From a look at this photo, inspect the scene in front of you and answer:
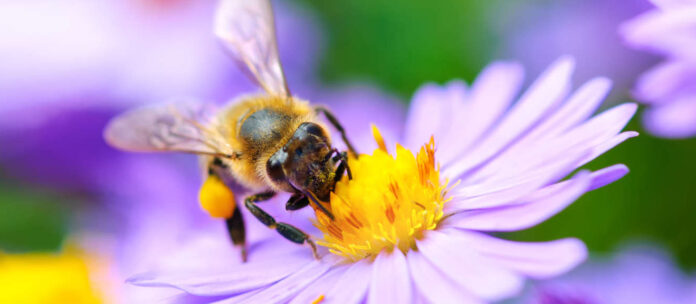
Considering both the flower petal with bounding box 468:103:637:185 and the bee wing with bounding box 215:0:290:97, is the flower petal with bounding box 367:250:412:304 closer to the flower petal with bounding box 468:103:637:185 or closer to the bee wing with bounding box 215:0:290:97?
the flower petal with bounding box 468:103:637:185

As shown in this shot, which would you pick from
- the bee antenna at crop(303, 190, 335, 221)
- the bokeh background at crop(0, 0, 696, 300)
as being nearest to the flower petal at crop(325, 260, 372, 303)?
the bee antenna at crop(303, 190, 335, 221)

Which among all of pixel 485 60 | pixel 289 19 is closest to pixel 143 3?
pixel 289 19

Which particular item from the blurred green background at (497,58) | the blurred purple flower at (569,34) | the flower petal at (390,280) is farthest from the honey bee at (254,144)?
the blurred purple flower at (569,34)

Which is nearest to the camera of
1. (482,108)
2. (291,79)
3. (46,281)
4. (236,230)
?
(236,230)

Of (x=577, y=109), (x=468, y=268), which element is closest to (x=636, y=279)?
(x=577, y=109)

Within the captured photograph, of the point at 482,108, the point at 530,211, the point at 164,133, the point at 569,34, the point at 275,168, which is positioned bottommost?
the point at 530,211

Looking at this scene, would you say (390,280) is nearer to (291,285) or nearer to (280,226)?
(291,285)

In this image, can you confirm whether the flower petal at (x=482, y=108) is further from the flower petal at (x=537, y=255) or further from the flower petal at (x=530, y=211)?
the flower petal at (x=537, y=255)
